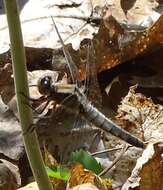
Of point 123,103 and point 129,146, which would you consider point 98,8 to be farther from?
point 129,146

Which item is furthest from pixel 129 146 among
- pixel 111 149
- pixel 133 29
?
pixel 133 29

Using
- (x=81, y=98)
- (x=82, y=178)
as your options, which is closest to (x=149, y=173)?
(x=82, y=178)

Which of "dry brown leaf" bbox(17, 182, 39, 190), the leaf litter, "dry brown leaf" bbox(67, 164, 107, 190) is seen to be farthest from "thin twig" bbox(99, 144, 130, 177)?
"dry brown leaf" bbox(17, 182, 39, 190)

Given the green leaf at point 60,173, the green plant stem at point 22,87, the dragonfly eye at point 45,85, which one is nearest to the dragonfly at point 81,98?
the dragonfly eye at point 45,85

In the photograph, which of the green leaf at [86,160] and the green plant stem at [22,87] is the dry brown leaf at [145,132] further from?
the green plant stem at [22,87]

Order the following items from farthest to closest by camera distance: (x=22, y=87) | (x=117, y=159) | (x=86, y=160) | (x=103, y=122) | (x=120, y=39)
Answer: (x=120, y=39) → (x=103, y=122) → (x=117, y=159) → (x=86, y=160) → (x=22, y=87)

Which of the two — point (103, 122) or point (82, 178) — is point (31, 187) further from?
point (103, 122)

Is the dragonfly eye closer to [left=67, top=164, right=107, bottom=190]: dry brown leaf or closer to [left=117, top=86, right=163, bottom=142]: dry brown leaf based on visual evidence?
[left=117, top=86, right=163, bottom=142]: dry brown leaf
